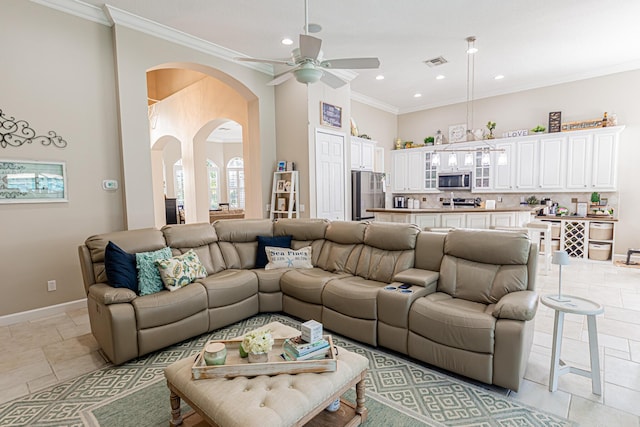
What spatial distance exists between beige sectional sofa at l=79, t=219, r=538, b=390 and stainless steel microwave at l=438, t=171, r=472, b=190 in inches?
177

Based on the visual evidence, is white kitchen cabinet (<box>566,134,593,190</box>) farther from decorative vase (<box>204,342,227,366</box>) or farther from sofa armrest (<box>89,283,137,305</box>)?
sofa armrest (<box>89,283,137,305</box>)

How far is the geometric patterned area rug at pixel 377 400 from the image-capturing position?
6.59 ft

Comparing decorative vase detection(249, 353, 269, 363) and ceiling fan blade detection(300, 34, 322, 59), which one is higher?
ceiling fan blade detection(300, 34, 322, 59)

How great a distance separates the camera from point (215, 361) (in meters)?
1.78

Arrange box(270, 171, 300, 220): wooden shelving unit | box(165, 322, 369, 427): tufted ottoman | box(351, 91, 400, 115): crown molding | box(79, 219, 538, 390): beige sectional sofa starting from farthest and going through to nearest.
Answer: box(351, 91, 400, 115): crown molding
box(270, 171, 300, 220): wooden shelving unit
box(79, 219, 538, 390): beige sectional sofa
box(165, 322, 369, 427): tufted ottoman

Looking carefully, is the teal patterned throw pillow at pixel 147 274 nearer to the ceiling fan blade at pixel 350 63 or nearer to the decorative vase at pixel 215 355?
the decorative vase at pixel 215 355

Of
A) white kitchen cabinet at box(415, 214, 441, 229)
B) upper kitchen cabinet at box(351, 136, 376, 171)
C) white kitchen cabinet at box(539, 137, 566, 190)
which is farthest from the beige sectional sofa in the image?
white kitchen cabinet at box(539, 137, 566, 190)

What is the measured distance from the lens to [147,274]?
117 inches

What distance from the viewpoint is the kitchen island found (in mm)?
4922

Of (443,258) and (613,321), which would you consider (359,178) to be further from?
(613,321)

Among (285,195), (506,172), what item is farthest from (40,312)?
(506,172)

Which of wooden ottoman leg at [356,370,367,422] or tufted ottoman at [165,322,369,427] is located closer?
tufted ottoman at [165,322,369,427]

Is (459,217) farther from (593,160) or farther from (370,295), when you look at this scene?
(593,160)

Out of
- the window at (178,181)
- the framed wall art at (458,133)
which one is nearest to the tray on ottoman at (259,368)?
the framed wall art at (458,133)
